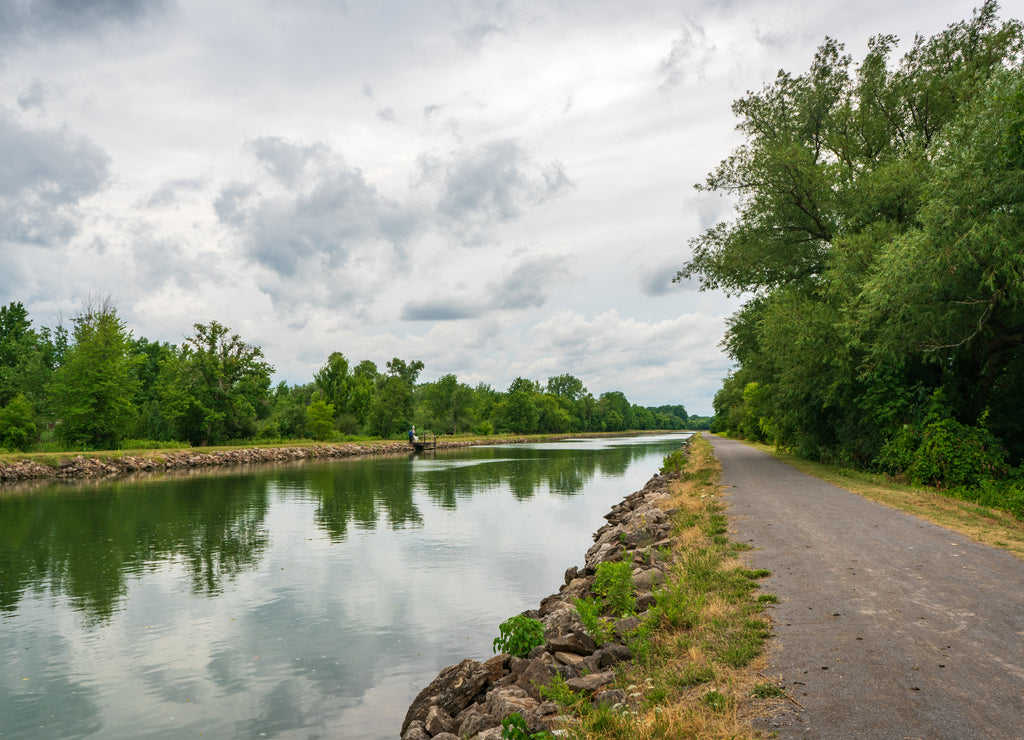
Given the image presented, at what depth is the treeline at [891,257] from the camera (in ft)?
50.4

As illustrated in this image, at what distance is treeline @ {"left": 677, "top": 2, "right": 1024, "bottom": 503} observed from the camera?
15359 millimetres

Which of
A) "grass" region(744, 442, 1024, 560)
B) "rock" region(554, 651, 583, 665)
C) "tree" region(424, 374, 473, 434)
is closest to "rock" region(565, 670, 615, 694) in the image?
"rock" region(554, 651, 583, 665)

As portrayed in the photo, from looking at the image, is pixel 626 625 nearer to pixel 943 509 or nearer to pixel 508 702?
pixel 508 702

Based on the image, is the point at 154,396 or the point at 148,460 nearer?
the point at 148,460

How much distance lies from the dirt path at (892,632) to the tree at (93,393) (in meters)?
43.0

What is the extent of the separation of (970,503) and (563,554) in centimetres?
1009

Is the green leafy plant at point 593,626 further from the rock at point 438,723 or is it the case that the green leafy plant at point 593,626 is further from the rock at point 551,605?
the rock at point 438,723

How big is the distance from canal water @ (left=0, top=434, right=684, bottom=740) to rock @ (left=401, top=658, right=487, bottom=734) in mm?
460

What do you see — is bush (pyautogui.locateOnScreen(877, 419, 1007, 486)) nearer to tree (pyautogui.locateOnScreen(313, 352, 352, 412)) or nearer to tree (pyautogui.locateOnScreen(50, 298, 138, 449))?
tree (pyautogui.locateOnScreen(50, 298, 138, 449))

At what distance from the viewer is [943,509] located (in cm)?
1390

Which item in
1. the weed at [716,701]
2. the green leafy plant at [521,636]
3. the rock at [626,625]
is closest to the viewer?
the weed at [716,701]

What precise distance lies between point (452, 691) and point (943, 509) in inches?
498

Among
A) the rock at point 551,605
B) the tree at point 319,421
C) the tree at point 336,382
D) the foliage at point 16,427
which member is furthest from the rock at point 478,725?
the tree at point 336,382

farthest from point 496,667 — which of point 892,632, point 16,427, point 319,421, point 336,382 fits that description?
point 336,382
